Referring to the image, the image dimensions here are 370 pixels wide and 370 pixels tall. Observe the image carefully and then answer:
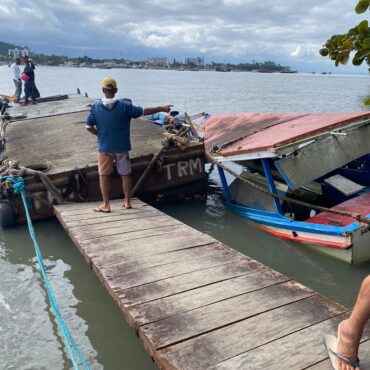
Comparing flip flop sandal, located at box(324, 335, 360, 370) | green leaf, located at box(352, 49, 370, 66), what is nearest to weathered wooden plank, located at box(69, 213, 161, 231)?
flip flop sandal, located at box(324, 335, 360, 370)

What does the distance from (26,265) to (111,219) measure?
1514mm

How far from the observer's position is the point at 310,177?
6770 mm

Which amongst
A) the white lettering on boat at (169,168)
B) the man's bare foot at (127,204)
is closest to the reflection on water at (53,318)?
the man's bare foot at (127,204)

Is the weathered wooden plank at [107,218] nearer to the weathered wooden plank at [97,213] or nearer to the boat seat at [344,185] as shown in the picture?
the weathered wooden plank at [97,213]

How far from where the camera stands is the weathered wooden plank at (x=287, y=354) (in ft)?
9.72

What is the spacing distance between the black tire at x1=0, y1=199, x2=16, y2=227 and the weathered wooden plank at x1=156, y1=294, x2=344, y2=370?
16.8ft

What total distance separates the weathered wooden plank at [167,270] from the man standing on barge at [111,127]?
7.66 feet

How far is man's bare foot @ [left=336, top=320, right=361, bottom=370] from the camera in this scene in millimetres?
2758

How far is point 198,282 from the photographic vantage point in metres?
4.24

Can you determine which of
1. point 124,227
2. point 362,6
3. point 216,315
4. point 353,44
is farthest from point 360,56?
point 124,227

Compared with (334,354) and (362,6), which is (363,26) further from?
(334,354)

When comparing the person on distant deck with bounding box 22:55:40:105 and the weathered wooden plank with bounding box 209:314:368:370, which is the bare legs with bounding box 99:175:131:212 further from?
the person on distant deck with bounding box 22:55:40:105

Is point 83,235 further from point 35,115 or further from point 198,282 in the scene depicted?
point 35,115

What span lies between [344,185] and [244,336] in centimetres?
540
